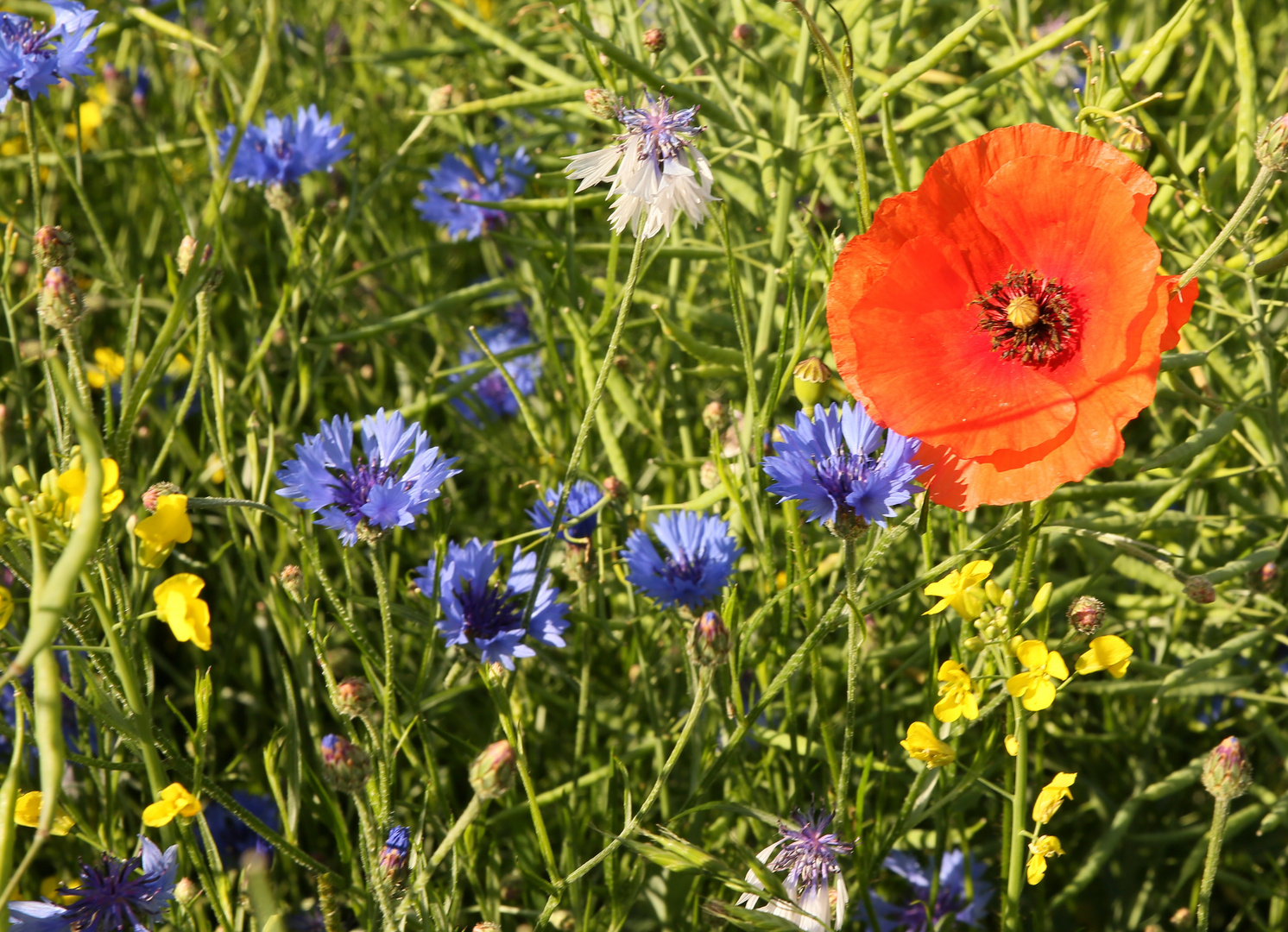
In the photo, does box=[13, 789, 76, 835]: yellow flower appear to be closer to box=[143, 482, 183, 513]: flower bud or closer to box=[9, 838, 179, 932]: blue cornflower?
box=[9, 838, 179, 932]: blue cornflower

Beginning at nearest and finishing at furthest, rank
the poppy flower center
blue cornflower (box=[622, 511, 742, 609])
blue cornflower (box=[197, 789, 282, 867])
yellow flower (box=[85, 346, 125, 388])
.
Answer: the poppy flower center
blue cornflower (box=[622, 511, 742, 609])
blue cornflower (box=[197, 789, 282, 867])
yellow flower (box=[85, 346, 125, 388])

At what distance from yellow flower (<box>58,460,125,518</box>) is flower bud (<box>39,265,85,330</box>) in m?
0.16

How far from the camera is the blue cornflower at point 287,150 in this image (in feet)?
4.44

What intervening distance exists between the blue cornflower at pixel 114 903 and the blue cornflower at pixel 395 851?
6.2 inches

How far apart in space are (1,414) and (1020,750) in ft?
3.46

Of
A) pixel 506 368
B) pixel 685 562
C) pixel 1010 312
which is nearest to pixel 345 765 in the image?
pixel 685 562

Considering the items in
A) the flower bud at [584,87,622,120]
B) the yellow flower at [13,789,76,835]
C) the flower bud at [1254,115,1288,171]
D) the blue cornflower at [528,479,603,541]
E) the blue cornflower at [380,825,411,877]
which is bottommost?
the yellow flower at [13,789,76,835]

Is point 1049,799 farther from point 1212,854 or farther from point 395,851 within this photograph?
point 395,851

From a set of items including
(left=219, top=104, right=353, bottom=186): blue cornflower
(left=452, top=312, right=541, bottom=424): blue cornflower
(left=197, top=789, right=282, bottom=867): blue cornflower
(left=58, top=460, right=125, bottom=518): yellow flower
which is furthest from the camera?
(left=452, top=312, right=541, bottom=424): blue cornflower

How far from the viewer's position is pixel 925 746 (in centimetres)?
75

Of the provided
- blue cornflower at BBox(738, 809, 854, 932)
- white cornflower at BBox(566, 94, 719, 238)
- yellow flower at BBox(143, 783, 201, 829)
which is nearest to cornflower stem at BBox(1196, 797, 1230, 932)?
blue cornflower at BBox(738, 809, 854, 932)

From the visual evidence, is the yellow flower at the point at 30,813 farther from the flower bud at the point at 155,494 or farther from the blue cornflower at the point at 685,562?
the blue cornflower at the point at 685,562

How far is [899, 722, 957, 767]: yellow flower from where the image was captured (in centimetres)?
75

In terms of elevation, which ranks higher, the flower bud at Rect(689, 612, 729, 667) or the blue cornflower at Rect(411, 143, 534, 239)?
the blue cornflower at Rect(411, 143, 534, 239)
